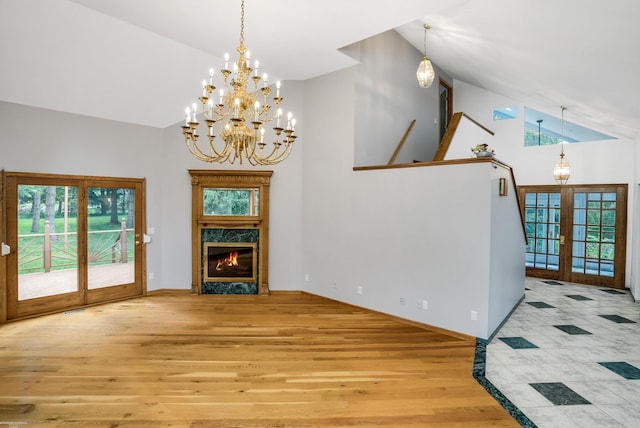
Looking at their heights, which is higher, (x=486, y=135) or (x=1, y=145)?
(x=486, y=135)

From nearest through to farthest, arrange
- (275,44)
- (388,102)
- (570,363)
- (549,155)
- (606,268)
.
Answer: (570,363) < (275,44) < (388,102) < (606,268) < (549,155)

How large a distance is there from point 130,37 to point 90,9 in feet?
1.82

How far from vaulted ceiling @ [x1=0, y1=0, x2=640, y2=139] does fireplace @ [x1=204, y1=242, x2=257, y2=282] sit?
7.70 ft

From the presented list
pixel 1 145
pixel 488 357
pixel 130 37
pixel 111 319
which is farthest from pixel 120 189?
pixel 488 357

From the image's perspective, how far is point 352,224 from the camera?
5.55 meters

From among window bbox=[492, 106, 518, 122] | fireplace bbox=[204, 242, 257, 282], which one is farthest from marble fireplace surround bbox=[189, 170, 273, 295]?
window bbox=[492, 106, 518, 122]

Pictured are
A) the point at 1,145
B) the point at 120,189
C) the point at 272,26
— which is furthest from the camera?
the point at 120,189

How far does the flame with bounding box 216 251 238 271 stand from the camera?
20.7 feet

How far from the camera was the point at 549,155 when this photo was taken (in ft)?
25.0

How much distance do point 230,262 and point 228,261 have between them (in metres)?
0.04

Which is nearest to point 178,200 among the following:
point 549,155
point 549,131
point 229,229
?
point 229,229

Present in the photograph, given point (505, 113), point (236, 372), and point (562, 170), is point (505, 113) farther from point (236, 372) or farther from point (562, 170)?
point (236, 372)

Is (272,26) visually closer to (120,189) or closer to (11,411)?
(120,189)

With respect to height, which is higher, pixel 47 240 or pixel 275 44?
pixel 275 44
